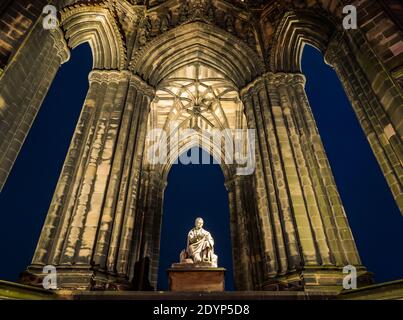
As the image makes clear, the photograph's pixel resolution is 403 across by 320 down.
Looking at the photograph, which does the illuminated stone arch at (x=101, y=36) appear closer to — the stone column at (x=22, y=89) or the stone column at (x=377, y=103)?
the stone column at (x=22, y=89)

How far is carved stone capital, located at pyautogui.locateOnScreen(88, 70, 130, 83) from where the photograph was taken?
9633mm

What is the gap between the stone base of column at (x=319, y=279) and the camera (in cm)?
616

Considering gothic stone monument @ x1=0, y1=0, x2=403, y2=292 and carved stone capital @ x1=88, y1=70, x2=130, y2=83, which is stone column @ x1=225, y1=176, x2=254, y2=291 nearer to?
gothic stone monument @ x1=0, y1=0, x2=403, y2=292

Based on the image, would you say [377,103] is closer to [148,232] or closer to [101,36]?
[101,36]

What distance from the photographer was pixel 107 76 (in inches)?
382

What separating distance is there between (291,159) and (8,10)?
726 cm

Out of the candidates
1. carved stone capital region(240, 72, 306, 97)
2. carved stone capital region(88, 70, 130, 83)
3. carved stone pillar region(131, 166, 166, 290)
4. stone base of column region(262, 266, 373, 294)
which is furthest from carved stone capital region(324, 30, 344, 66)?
carved stone pillar region(131, 166, 166, 290)

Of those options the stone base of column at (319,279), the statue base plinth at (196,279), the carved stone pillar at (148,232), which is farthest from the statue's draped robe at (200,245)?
the carved stone pillar at (148,232)

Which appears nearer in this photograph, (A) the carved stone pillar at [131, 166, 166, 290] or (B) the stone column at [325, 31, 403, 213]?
(B) the stone column at [325, 31, 403, 213]

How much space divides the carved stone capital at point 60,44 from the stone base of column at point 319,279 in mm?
8189

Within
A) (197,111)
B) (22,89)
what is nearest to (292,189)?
(22,89)

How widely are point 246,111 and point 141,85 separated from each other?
361 cm

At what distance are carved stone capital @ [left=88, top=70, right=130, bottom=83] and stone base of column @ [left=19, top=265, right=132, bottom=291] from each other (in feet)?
19.1

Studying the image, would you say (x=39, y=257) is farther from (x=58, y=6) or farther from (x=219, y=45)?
(x=219, y=45)
